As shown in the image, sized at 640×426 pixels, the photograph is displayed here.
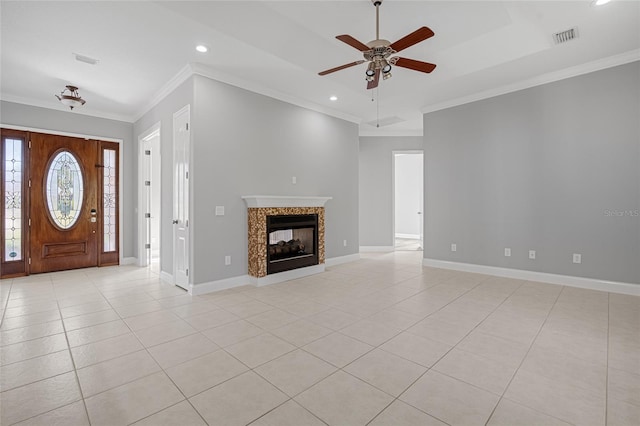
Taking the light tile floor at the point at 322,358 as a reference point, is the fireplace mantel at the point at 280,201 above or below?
above

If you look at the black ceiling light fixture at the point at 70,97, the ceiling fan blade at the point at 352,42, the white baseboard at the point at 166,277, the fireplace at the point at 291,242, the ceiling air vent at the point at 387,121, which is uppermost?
the ceiling air vent at the point at 387,121

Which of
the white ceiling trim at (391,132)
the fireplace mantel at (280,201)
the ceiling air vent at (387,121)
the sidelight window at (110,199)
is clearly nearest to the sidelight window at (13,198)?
the sidelight window at (110,199)

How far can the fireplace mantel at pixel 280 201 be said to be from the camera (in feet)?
13.9

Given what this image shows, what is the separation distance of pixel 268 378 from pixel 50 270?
5.45 metres

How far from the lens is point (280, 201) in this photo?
4516 mm

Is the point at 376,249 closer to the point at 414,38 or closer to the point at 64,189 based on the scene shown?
the point at 414,38

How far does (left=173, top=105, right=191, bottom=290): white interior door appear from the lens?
4020 mm

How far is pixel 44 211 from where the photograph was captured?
509cm

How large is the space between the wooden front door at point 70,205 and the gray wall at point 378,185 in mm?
5647

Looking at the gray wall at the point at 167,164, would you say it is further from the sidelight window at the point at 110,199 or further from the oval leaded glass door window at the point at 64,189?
the oval leaded glass door window at the point at 64,189

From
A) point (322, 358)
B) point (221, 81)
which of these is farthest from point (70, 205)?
point (322, 358)

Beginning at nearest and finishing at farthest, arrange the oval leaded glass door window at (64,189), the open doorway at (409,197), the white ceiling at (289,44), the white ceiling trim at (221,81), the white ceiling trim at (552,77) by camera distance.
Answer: the white ceiling at (289,44), the white ceiling trim at (552,77), the white ceiling trim at (221,81), the oval leaded glass door window at (64,189), the open doorway at (409,197)

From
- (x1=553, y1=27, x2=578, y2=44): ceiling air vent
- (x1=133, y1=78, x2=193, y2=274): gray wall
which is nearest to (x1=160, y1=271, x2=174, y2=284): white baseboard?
(x1=133, y1=78, x2=193, y2=274): gray wall

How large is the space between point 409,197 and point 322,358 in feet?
28.9
